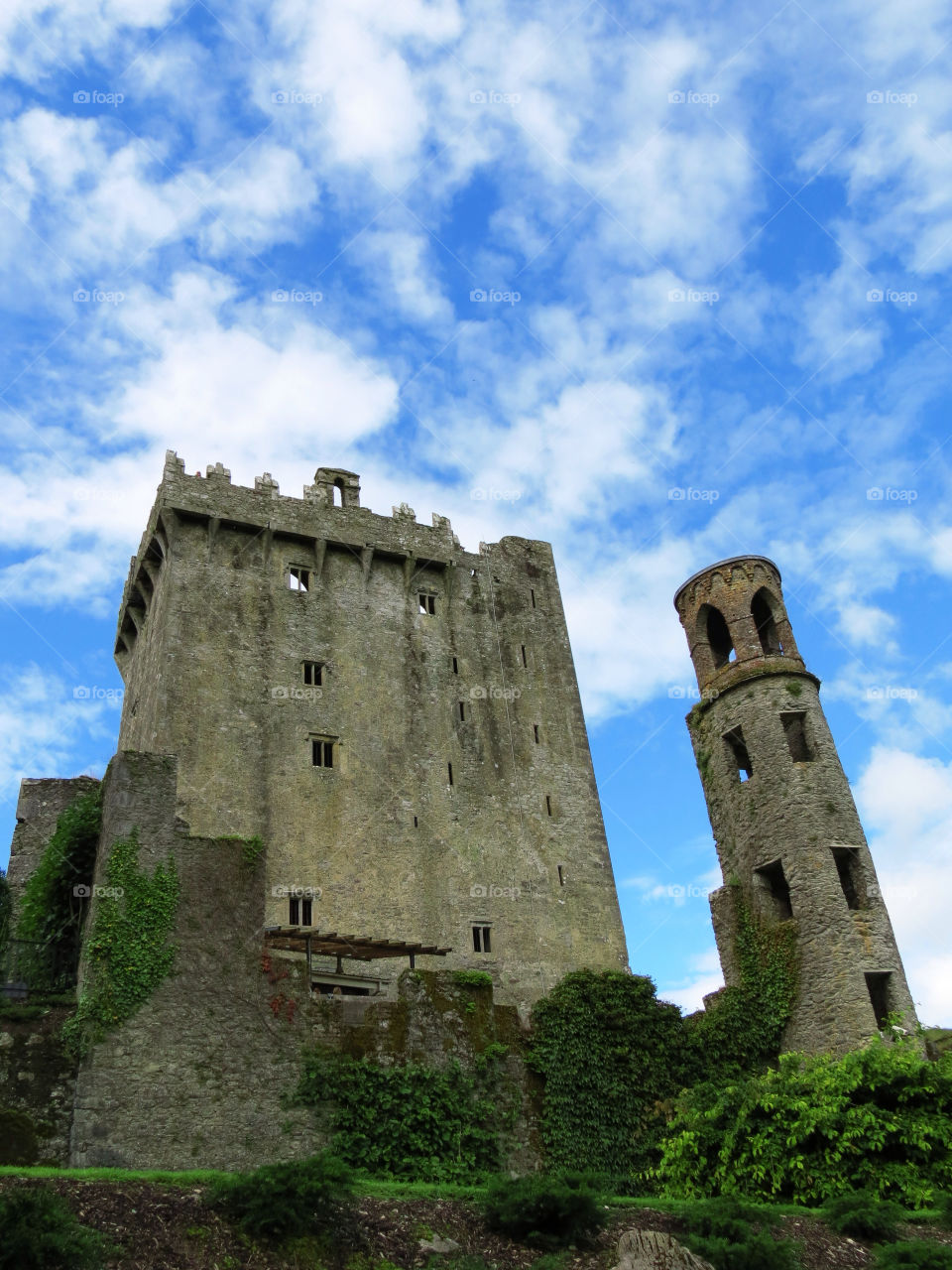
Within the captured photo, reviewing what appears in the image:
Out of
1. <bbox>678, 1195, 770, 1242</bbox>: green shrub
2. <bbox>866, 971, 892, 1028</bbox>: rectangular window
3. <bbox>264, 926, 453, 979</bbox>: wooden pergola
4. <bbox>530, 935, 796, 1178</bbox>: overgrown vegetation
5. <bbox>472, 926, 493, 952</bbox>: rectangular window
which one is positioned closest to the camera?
<bbox>678, 1195, 770, 1242</bbox>: green shrub

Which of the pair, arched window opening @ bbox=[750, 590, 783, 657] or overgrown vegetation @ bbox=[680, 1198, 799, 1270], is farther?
arched window opening @ bbox=[750, 590, 783, 657]

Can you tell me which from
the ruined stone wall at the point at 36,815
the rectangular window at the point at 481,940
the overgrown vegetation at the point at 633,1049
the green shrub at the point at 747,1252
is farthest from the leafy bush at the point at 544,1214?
the ruined stone wall at the point at 36,815

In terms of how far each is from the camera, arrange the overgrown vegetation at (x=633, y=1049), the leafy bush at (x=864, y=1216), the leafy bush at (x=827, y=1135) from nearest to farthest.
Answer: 1. the leafy bush at (x=864, y=1216)
2. the leafy bush at (x=827, y=1135)
3. the overgrown vegetation at (x=633, y=1049)

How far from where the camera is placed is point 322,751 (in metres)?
34.5

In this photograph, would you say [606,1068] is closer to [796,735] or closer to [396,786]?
[396,786]

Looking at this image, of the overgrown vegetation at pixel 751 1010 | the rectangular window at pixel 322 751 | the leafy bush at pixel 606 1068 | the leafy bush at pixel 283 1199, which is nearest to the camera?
the leafy bush at pixel 283 1199

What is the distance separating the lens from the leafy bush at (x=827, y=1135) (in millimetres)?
20859

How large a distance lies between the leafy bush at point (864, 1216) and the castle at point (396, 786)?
8511 millimetres

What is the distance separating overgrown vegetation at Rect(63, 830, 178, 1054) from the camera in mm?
20438

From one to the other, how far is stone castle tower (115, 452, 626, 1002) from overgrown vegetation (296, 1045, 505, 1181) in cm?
796

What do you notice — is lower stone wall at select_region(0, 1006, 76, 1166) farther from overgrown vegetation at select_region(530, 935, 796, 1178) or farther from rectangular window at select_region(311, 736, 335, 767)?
rectangular window at select_region(311, 736, 335, 767)

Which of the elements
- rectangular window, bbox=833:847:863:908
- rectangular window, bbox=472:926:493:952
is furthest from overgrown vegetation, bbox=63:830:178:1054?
rectangular window, bbox=833:847:863:908

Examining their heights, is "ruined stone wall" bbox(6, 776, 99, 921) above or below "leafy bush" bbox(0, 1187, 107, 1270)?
above

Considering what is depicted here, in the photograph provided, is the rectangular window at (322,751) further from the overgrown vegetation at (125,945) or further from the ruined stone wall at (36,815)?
the overgrown vegetation at (125,945)
